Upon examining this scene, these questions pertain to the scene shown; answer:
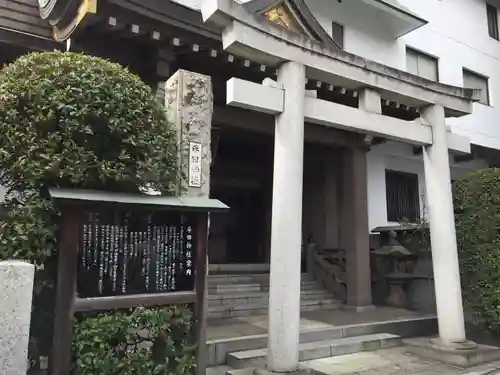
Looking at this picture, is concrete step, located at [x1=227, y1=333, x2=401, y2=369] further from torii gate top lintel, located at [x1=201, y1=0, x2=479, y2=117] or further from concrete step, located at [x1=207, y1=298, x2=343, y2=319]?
torii gate top lintel, located at [x1=201, y1=0, x2=479, y2=117]

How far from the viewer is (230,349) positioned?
20.5 ft

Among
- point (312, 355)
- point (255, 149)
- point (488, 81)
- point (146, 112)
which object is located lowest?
point (312, 355)

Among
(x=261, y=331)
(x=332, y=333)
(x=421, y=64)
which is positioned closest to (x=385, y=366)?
(x=332, y=333)

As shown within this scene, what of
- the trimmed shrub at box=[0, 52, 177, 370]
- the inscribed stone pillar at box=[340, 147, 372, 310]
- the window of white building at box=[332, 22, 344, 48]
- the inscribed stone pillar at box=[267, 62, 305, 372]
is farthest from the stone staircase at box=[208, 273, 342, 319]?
the window of white building at box=[332, 22, 344, 48]

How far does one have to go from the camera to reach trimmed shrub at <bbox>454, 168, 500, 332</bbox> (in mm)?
7734

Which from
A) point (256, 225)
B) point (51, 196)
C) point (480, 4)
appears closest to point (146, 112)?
point (51, 196)

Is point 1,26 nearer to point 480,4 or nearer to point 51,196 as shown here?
point 51,196

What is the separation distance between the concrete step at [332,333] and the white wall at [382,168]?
4014 mm

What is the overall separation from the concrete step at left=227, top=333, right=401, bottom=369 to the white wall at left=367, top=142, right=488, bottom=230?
5.10 metres

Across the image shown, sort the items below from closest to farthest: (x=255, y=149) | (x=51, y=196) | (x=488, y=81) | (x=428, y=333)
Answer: (x=51, y=196) → (x=428, y=333) → (x=255, y=149) → (x=488, y=81)

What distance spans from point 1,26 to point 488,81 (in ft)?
50.9

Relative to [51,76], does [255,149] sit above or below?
above

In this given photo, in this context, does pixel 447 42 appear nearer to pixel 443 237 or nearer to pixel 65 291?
pixel 443 237

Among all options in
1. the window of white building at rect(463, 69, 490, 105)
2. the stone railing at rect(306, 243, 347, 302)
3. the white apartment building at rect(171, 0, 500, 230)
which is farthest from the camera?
the window of white building at rect(463, 69, 490, 105)
